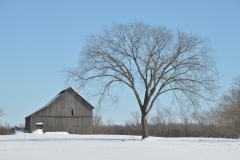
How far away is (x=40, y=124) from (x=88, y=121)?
7396 millimetres

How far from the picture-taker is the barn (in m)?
57.1

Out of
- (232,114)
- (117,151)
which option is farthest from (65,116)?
(117,151)

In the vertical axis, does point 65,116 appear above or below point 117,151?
above

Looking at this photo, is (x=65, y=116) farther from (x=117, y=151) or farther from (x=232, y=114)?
(x=117, y=151)

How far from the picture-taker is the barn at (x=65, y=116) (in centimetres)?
5706

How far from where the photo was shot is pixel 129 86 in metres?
32.2

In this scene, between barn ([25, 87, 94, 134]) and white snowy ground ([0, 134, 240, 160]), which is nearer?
white snowy ground ([0, 134, 240, 160])

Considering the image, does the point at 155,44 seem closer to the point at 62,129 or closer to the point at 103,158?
the point at 103,158

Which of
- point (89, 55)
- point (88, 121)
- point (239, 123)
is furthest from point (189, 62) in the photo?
point (88, 121)

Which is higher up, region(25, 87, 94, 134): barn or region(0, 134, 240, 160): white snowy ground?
region(25, 87, 94, 134): barn

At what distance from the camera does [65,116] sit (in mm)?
57969

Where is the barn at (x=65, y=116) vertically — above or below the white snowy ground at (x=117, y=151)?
above

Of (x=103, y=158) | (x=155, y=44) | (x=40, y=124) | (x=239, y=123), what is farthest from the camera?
(x=40, y=124)

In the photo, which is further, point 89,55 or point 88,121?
point 88,121
